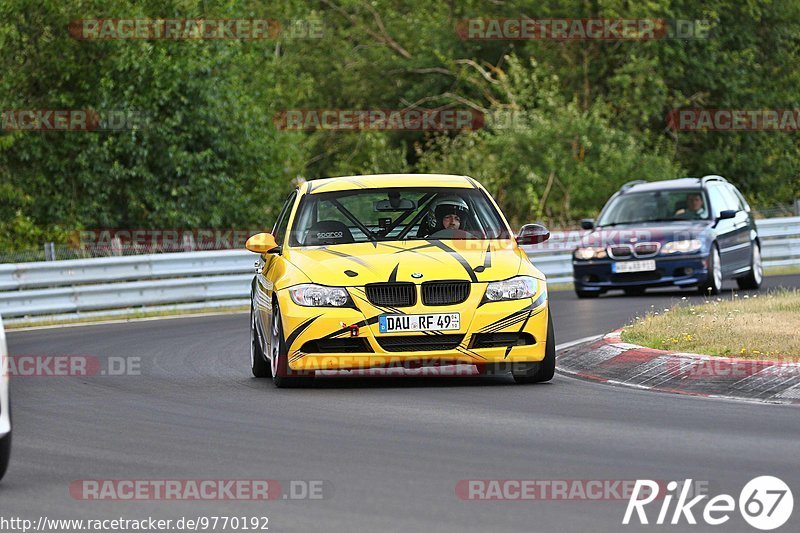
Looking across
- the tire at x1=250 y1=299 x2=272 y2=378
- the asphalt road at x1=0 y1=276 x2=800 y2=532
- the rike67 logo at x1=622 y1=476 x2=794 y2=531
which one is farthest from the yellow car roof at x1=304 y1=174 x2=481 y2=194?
the rike67 logo at x1=622 y1=476 x2=794 y2=531

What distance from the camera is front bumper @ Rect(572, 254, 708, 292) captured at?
914 inches

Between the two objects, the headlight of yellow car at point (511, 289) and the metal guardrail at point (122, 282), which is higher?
the headlight of yellow car at point (511, 289)

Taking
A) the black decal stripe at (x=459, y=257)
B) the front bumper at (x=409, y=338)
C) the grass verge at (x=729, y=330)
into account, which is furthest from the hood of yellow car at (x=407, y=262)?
the grass verge at (x=729, y=330)

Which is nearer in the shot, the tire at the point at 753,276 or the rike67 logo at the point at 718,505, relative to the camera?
the rike67 logo at the point at 718,505

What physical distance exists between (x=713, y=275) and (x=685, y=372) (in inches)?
434

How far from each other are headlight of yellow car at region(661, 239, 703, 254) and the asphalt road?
33.5 ft

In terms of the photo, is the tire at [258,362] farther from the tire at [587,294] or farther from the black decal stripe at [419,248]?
the tire at [587,294]

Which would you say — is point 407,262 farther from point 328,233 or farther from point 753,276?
point 753,276

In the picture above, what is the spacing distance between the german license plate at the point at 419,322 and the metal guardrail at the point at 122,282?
1216 centimetres

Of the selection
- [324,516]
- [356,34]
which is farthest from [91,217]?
[324,516]

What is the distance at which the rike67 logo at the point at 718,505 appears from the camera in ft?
23.0

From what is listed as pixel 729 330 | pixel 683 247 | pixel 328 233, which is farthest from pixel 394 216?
pixel 683 247

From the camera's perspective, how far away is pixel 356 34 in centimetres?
5812

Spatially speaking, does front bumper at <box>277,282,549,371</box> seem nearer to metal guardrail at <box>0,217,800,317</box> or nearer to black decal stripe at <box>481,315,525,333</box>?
black decal stripe at <box>481,315,525,333</box>
